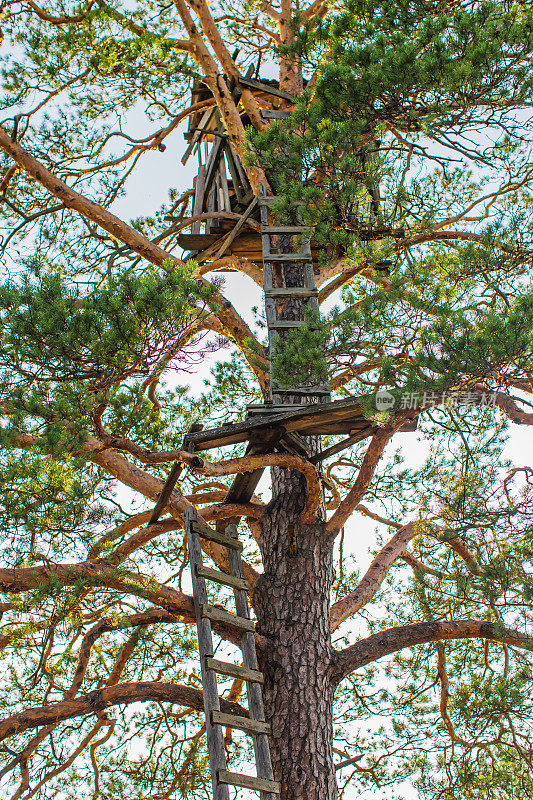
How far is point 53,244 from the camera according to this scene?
658cm

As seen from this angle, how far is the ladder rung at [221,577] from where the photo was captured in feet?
15.0

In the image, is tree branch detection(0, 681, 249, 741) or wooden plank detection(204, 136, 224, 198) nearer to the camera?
tree branch detection(0, 681, 249, 741)

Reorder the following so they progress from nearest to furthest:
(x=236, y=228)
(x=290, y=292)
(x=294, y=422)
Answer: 1. (x=294, y=422)
2. (x=290, y=292)
3. (x=236, y=228)

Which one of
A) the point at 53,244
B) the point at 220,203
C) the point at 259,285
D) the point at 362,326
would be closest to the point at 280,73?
the point at 220,203

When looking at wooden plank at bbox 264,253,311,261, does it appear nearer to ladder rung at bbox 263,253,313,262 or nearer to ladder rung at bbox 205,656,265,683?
ladder rung at bbox 263,253,313,262

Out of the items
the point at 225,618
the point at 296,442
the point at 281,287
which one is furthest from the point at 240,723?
the point at 281,287

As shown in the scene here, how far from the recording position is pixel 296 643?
4.93 m

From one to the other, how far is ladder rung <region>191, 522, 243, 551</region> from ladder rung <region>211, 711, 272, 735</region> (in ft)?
3.34

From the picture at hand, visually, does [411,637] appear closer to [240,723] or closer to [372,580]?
[372,580]

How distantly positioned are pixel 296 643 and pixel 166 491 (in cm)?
121

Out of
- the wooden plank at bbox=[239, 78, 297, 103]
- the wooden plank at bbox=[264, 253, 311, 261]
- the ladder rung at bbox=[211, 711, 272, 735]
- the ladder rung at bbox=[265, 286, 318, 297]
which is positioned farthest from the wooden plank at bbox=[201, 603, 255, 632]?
the wooden plank at bbox=[239, 78, 297, 103]

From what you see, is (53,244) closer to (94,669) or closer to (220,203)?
(220,203)

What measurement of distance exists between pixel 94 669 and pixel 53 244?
3473mm

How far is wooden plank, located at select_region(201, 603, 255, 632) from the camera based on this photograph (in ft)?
14.7
